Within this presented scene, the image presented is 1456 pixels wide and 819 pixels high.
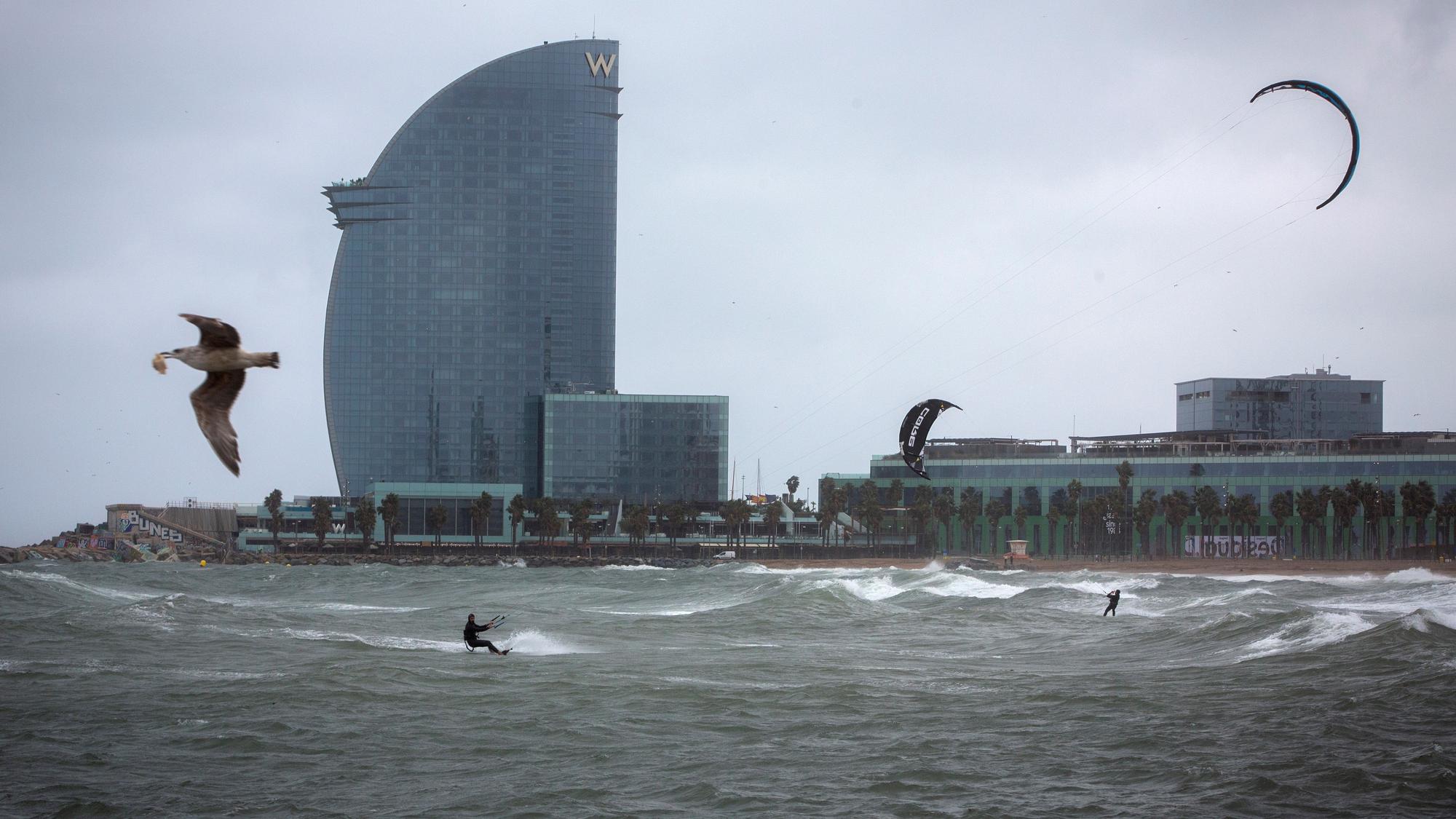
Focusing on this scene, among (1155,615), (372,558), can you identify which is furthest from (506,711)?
(372,558)

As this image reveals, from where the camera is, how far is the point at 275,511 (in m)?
172

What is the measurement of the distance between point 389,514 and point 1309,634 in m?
145

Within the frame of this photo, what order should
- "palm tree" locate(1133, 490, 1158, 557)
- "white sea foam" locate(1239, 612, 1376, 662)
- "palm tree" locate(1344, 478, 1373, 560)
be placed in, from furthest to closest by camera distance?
"palm tree" locate(1133, 490, 1158, 557) < "palm tree" locate(1344, 478, 1373, 560) < "white sea foam" locate(1239, 612, 1376, 662)

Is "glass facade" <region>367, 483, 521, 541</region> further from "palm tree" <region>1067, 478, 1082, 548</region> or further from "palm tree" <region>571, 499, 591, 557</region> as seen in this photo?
"palm tree" <region>1067, 478, 1082, 548</region>

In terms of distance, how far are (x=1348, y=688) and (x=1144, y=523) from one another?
104030 millimetres

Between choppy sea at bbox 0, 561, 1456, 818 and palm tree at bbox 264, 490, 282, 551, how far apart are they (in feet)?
415

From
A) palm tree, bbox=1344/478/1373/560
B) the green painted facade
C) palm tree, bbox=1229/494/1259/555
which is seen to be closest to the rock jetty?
the green painted facade

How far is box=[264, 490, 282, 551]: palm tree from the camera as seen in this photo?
6732 inches

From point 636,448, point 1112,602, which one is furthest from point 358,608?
point 636,448

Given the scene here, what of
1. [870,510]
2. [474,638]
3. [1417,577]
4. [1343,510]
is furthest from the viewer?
[870,510]

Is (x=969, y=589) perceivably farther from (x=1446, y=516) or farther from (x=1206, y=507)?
(x=1446, y=516)

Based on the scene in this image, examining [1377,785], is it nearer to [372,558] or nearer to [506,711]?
[506,711]

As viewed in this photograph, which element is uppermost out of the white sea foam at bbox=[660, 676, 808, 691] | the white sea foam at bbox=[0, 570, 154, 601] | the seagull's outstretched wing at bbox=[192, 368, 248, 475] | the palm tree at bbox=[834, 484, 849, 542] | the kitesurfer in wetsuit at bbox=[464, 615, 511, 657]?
the seagull's outstretched wing at bbox=[192, 368, 248, 475]

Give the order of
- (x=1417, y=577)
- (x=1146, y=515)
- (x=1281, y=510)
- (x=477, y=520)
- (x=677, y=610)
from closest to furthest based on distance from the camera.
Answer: (x=677, y=610)
(x=1417, y=577)
(x=1281, y=510)
(x=1146, y=515)
(x=477, y=520)
